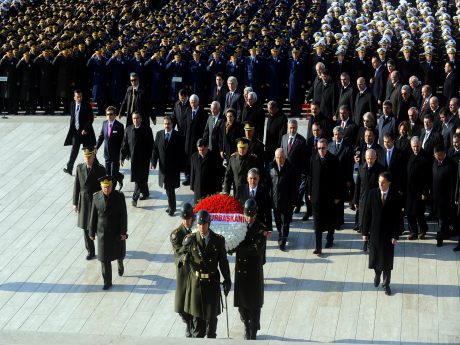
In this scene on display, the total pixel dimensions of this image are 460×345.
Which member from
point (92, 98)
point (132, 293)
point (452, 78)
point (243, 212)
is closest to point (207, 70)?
point (92, 98)

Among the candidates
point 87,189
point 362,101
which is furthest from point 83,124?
point 362,101

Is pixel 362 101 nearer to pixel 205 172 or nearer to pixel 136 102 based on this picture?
pixel 136 102

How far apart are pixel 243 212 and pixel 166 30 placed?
56.9 feet

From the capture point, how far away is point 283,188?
1595 centimetres

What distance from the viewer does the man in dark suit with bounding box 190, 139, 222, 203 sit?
1680 cm

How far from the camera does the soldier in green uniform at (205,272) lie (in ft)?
38.9

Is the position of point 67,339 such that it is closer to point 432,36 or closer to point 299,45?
point 299,45

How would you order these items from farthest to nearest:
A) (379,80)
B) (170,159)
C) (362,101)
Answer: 1. (379,80)
2. (362,101)
3. (170,159)

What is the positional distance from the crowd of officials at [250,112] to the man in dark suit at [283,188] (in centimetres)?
2

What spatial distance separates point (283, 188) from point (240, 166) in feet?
2.53

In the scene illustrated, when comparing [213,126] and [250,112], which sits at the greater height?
[250,112]

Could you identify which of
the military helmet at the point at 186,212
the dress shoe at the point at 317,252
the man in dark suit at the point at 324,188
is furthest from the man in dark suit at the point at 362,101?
the military helmet at the point at 186,212

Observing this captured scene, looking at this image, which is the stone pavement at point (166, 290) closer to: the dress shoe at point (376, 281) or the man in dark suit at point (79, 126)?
the dress shoe at point (376, 281)

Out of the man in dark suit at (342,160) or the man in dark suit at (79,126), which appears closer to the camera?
the man in dark suit at (342,160)
